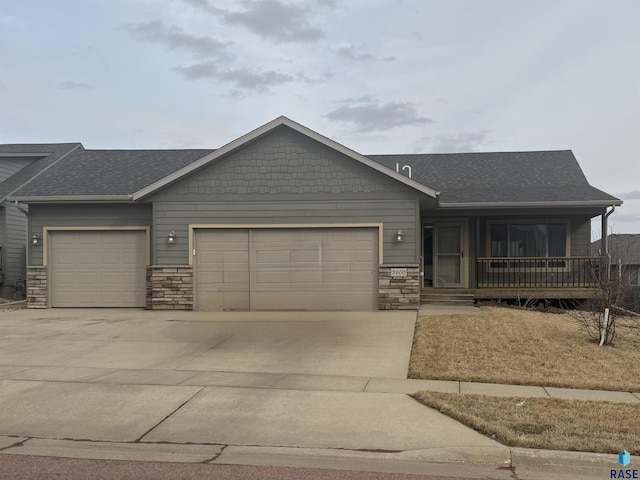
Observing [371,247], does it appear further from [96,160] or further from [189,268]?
[96,160]

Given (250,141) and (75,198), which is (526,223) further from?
(75,198)

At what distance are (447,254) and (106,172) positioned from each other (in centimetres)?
1111

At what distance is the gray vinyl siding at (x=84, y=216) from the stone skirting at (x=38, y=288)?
0.23 m

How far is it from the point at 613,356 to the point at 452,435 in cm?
494

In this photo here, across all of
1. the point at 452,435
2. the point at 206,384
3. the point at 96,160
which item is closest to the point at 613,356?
the point at 452,435

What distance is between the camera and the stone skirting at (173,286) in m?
15.0

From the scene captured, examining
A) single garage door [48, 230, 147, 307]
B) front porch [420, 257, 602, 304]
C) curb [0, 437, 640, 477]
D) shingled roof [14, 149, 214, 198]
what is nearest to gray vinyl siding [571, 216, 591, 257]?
front porch [420, 257, 602, 304]

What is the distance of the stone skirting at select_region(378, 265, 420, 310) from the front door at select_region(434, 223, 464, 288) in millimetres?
3109

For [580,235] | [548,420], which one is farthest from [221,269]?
[580,235]

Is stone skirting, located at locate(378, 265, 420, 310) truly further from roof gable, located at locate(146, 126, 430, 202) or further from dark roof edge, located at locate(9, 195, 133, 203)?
dark roof edge, located at locate(9, 195, 133, 203)

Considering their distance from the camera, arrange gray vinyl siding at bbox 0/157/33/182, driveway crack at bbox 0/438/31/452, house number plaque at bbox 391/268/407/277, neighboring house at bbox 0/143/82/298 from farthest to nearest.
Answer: gray vinyl siding at bbox 0/157/33/182 → neighboring house at bbox 0/143/82/298 → house number plaque at bbox 391/268/407/277 → driveway crack at bbox 0/438/31/452

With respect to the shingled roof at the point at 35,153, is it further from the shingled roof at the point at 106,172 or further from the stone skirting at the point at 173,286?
the stone skirting at the point at 173,286

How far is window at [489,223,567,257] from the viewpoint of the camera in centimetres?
1734

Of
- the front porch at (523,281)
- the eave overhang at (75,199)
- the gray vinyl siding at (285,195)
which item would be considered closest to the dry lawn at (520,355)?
the gray vinyl siding at (285,195)
